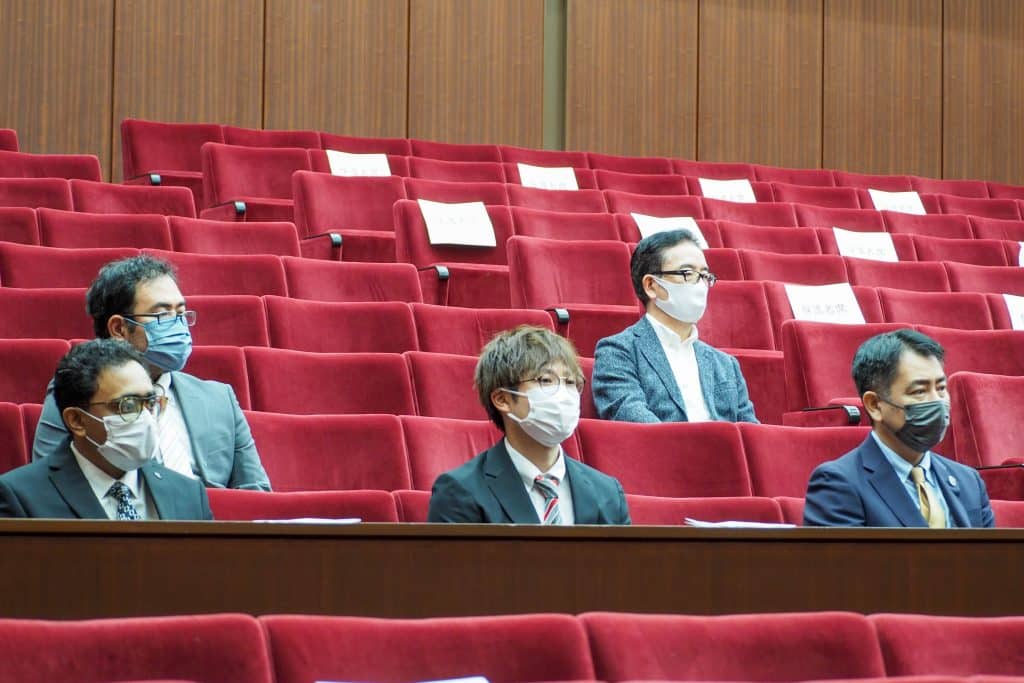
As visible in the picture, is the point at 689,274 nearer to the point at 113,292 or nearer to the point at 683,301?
the point at 683,301

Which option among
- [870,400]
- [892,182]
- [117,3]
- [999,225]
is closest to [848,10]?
[892,182]

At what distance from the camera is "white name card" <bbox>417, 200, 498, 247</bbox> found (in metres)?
Result: 1.71

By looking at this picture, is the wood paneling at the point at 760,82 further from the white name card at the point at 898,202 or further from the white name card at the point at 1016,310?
the white name card at the point at 1016,310

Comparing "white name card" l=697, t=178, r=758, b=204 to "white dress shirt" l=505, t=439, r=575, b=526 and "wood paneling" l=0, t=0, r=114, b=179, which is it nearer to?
"wood paneling" l=0, t=0, r=114, b=179

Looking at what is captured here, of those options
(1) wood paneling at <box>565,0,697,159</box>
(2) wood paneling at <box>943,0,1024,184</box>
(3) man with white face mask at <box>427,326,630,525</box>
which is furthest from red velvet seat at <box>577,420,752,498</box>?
(2) wood paneling at <box>943,0,1024,184</box>

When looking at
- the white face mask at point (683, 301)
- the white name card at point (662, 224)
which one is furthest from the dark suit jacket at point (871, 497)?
the white name card at point (662, 224)

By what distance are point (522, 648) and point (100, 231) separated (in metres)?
1.15

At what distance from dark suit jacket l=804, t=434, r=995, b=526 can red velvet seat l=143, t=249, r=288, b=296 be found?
0.68m

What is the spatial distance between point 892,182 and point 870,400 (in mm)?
1710

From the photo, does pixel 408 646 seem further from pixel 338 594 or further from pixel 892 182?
pixel 892 182

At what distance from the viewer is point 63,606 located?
0.58m

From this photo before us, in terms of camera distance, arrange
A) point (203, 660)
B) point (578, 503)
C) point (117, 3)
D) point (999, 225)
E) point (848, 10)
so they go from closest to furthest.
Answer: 1. point (203, 660)
2. point (578, 503)
3. point (999, 225)
4. point (117, 3)
5. point (848, 10)

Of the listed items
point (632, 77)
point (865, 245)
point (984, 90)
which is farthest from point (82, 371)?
point (984, 90)

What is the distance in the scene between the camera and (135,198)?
182cm
